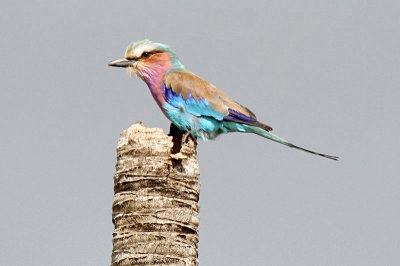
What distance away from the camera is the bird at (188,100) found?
7.62 metres

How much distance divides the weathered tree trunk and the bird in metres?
1.34

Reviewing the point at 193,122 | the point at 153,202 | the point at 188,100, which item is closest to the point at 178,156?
the point at 153,202

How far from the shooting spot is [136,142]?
6023mm

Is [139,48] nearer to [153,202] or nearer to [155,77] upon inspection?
[155,77]

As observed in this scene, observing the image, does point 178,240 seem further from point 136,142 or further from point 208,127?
point 208,127

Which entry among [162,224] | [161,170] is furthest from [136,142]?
[162,224]

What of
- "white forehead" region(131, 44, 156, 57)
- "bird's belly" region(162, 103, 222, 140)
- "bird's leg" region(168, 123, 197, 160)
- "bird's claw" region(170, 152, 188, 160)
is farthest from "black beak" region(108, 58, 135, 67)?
"bird's claw" region(170, 152, 188, 160)

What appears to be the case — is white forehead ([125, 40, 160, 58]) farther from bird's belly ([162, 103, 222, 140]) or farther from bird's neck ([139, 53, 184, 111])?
bird's belly ([162, 103, 222, 140])

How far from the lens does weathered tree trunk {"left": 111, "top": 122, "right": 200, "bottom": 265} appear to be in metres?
5.68

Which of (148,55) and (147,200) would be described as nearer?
(147,200)

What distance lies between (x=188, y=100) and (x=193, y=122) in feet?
1.04

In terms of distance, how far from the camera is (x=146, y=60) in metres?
8.15

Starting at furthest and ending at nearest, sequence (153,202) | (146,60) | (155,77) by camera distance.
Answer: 1. (146,60)
2. (155,77)
3. (153,202)

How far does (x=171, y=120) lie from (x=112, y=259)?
224cm
